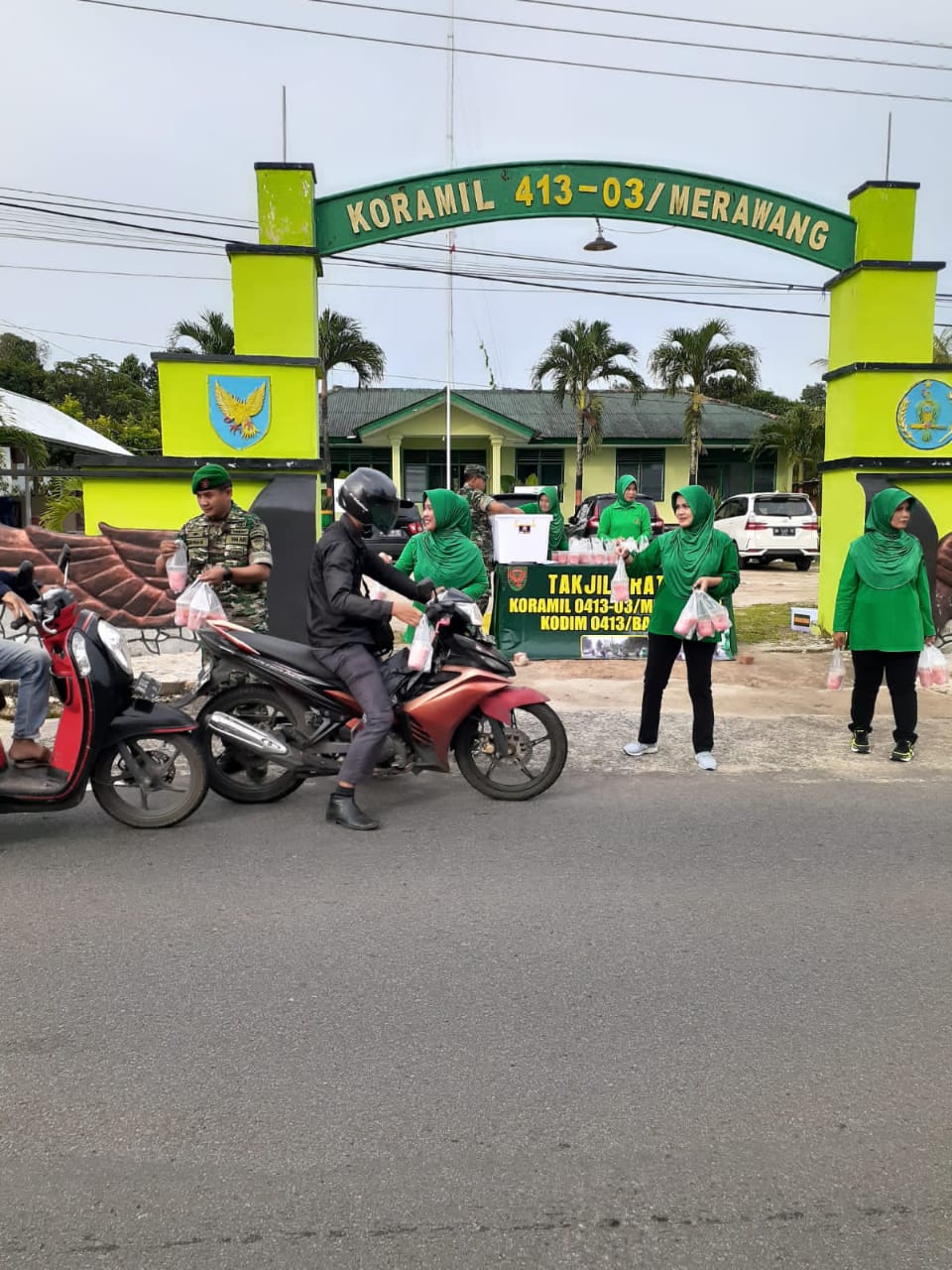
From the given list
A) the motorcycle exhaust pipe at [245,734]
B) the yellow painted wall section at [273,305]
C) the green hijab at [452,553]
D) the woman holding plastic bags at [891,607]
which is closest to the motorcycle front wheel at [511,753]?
the motorcycle exhaust pipe at [245,734]

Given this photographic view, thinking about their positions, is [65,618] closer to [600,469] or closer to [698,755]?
[698,755]

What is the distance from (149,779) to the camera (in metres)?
4.91

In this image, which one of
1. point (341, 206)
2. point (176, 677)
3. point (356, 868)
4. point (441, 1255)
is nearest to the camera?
point (441, 1255)

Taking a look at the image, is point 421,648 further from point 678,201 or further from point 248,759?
point 678,201

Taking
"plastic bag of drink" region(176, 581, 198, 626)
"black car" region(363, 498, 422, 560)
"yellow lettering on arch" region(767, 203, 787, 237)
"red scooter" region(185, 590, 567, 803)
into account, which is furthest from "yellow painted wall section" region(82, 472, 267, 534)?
"black car" region(363, 498, 422, 560)

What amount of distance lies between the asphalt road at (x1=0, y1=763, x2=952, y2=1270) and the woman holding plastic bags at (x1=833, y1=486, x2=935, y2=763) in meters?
1.90

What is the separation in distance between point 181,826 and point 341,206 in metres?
7.14

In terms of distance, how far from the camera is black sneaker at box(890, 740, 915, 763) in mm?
6520

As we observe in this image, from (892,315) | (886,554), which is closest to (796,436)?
(892,315)

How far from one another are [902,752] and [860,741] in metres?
0.31

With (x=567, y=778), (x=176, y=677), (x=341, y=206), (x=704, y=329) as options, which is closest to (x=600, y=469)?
(x=704, y=329)

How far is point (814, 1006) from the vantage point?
127 inches

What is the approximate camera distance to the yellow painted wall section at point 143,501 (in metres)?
9.51

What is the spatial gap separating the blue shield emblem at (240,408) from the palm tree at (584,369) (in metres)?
21.6
